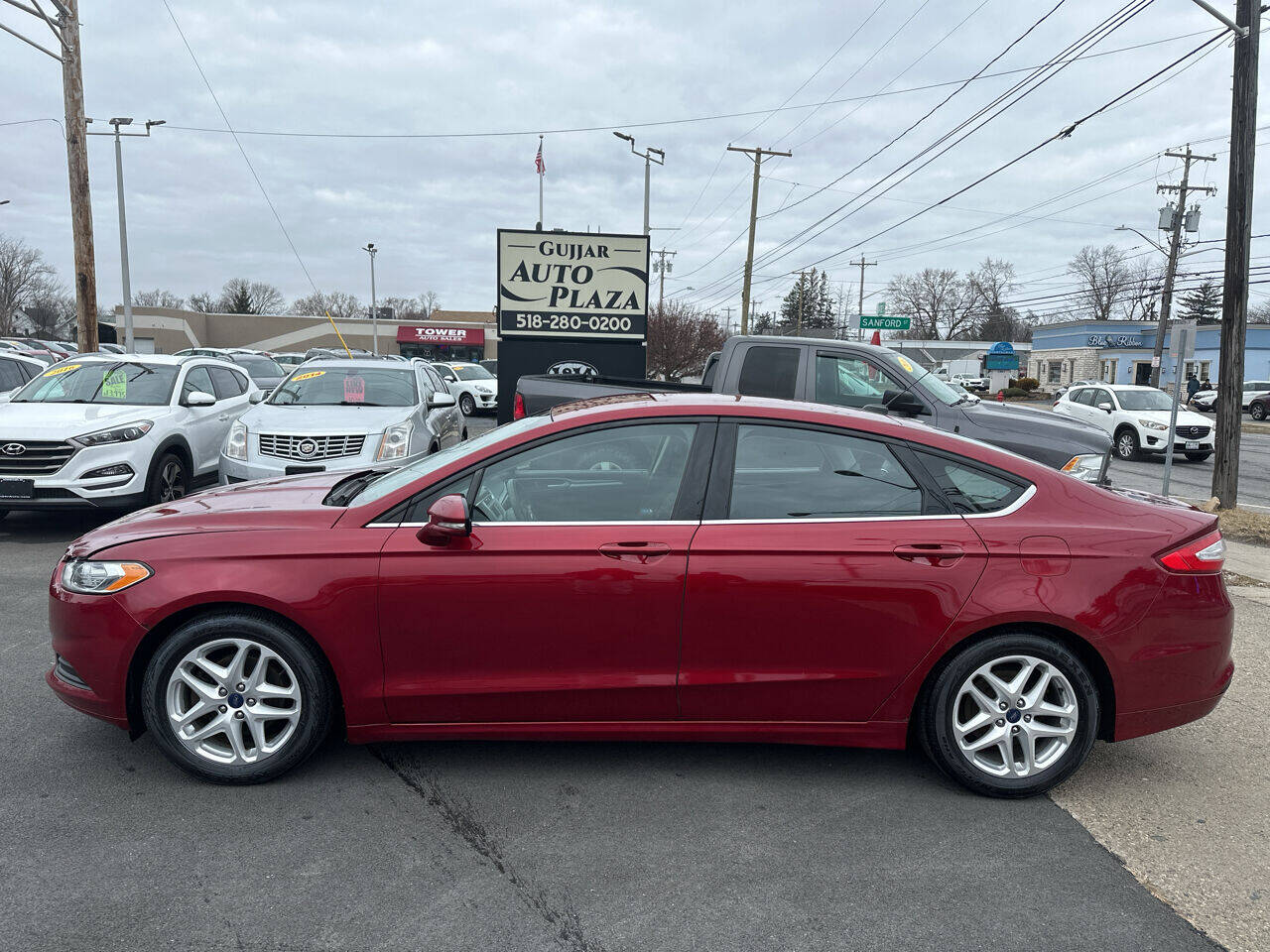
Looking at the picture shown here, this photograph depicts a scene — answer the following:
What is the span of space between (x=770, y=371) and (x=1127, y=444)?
1466 cm

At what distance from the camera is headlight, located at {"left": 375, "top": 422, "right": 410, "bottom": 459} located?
8766 mm

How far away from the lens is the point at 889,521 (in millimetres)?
3557

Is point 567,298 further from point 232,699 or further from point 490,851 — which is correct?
point 490,851

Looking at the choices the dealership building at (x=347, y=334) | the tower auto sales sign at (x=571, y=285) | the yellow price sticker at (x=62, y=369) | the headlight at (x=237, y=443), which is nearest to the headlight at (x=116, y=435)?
the headlight at (x=237, y=443)

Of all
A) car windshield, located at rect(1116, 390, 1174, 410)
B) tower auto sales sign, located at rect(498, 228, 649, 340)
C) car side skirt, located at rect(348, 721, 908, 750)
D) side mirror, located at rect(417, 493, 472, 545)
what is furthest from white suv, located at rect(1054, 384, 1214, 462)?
side mirror, located at rect(417, 493, 472, 545)

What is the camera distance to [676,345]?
149ft

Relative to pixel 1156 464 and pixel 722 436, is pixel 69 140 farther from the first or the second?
pixel 1156 464

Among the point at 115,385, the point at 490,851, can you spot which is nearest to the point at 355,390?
the point at 115,385

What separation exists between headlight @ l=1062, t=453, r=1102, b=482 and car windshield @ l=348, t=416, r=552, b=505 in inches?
210

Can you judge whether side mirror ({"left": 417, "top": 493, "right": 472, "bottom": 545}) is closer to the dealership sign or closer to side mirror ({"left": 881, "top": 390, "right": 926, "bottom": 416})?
side mirror ({"left": 881, "top": 390, "right": 926, "bottom": 416})

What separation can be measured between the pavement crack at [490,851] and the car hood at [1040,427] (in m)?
6.00

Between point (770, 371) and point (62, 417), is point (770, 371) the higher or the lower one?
the higher one

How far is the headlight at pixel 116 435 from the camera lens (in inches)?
317

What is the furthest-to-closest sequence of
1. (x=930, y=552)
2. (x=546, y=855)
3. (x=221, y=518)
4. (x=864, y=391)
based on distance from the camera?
1. (x=864, y=391)
2. (x=221, y=518)
3. (x=930, y=552)
4. (x=546, y=855)
